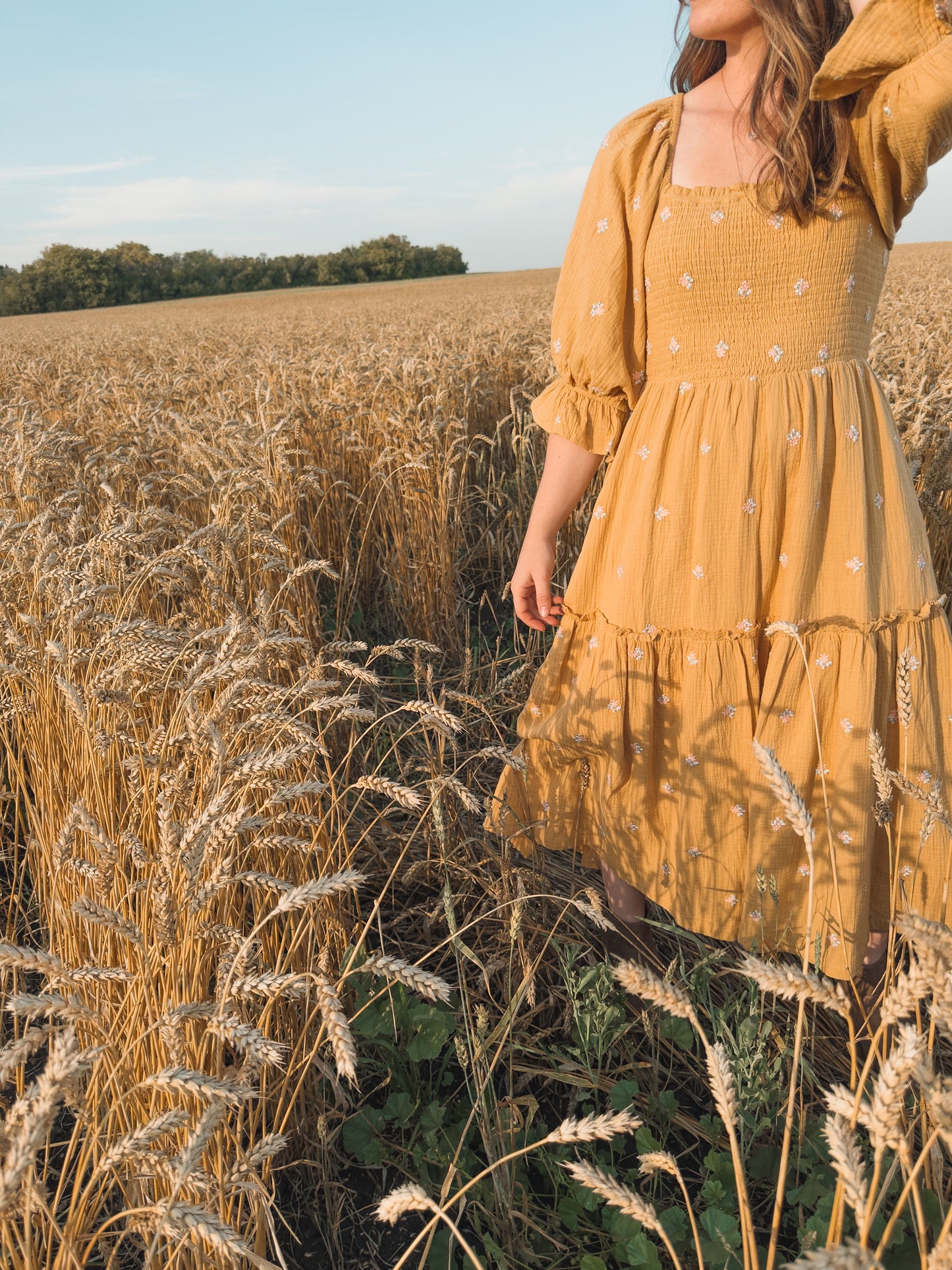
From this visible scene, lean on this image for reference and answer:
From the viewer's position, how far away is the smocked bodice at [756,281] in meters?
1.28

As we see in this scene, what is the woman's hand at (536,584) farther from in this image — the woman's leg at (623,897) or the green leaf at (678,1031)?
the green leaf at (678,1031)

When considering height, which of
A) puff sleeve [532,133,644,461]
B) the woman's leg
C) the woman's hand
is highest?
puff sleeve [532,133,644,461]

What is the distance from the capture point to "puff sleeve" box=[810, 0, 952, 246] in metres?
Answer: 1.15

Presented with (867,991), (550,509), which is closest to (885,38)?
(550,509)

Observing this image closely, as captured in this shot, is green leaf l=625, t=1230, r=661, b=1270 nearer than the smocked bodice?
Yes

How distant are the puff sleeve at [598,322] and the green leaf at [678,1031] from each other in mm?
1007

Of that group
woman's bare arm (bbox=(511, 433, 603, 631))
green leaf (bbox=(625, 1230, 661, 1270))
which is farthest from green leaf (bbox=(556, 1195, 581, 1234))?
woman's bare arm (bbox=(511, 433, 603, 631))

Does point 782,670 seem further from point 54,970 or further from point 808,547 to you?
point 54,970

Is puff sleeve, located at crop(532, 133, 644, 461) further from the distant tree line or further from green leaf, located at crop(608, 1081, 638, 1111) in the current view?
the distant tree line

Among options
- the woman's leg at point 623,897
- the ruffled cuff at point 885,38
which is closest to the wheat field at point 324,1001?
the woman's leg at point 623,897

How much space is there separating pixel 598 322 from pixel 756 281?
0.25 metres

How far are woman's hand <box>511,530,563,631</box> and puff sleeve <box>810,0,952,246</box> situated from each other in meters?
0.77

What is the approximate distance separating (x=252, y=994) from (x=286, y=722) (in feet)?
1.49

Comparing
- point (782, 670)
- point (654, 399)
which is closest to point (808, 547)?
point (782, 670)
